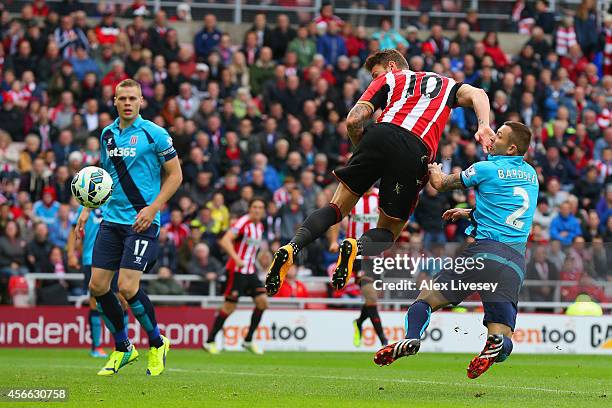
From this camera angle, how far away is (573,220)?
23.1 meters

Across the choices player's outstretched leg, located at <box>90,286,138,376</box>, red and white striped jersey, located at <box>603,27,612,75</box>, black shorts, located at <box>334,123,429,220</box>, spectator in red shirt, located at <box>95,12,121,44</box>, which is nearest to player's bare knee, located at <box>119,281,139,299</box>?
player's outstretched leg, located at <box>90,286,138,376</box>

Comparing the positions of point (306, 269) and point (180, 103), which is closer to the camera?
point (306, 269)

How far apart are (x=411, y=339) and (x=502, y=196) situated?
58.8 inches

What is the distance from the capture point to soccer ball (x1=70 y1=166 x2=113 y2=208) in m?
11.9

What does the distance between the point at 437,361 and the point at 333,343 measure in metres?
3.95

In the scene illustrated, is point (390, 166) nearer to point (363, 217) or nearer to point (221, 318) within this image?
point (363, 217)

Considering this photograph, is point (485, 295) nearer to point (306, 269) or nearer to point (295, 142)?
point (306, 269)

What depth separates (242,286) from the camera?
749 inches

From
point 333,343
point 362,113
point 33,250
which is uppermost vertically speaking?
point 362,113

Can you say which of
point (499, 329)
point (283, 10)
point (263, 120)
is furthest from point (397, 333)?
point (499, 329)

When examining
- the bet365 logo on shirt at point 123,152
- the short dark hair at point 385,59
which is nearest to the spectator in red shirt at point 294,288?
the bet365 logo on shirt at point 123,152

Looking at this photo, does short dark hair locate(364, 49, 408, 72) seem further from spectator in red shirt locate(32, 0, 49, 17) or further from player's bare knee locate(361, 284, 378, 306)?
spectator in red shirt locate(32, 0, 49, 17)

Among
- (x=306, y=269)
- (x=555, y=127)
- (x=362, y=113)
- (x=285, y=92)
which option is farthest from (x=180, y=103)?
(x=362, y=113)

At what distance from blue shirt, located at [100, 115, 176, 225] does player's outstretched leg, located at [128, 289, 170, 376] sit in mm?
813
